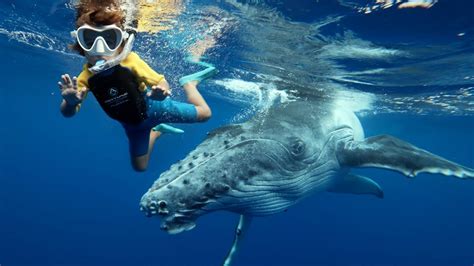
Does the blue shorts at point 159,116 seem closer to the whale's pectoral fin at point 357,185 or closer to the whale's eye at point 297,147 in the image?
the whale's eye at point 297,147

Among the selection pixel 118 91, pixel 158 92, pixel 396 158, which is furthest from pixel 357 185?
pixel 118 91

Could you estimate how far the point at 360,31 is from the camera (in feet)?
31.3

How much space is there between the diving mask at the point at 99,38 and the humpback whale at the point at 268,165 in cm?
196

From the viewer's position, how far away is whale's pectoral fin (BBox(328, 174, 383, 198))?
10.7 metres

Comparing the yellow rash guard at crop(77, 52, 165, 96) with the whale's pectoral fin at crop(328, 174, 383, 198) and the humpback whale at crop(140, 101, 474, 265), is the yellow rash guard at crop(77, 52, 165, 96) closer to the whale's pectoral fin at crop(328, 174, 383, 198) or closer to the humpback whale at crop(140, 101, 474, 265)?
the humpback whale at crop(140, 101, 474, 265)

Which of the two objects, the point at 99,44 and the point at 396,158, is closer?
the point at 99,44

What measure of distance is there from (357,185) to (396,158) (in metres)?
4.23

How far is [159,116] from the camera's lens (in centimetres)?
594

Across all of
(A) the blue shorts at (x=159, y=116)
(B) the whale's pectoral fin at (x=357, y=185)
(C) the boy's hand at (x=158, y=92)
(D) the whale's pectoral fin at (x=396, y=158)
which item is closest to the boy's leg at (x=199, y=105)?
(A) the blue shorts at (x=159, y=116)

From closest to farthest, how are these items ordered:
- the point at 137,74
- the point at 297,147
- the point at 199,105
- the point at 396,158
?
the point at 137,74 → the point at 199,105 → the point at 396,158 → the point at 297,147

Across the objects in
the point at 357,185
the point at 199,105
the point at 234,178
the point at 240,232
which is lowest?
the point at 234,178

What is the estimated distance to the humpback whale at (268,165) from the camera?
5.12m

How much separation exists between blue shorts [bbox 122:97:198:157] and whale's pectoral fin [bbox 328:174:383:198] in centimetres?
591

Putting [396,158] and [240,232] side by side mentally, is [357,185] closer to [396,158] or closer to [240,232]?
[396,158]
